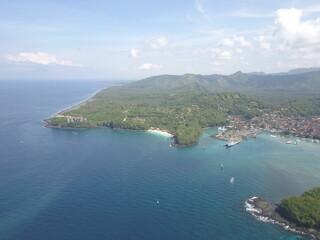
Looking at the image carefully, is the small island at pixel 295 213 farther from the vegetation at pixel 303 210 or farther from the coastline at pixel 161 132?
the coastline at pixel 161 132

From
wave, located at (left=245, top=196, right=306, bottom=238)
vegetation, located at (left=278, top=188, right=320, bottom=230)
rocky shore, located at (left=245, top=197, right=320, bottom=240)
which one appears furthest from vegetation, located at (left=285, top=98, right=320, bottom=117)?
wave, located at (left=245, top=196, right=306, bottom=238)

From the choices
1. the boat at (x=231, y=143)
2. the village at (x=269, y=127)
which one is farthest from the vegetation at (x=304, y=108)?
the boat at (x=231, y=143)

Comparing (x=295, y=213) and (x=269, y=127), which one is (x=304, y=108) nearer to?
(x=269, y=127)

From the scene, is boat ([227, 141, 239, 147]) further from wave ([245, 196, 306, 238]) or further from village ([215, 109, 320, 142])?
wave ([245, 196, 306, 238])

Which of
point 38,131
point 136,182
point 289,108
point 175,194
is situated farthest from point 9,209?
point 289,108

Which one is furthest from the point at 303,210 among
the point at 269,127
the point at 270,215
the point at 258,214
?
the point at 269,127

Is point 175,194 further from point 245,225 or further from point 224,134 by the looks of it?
point 224,134
